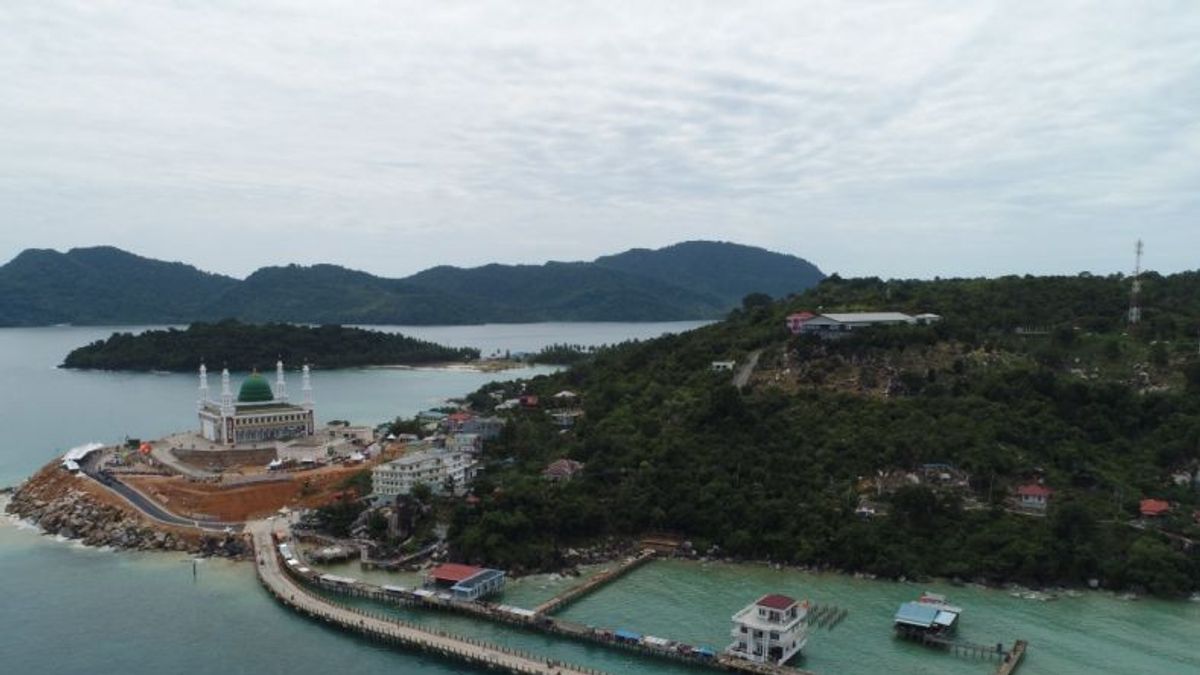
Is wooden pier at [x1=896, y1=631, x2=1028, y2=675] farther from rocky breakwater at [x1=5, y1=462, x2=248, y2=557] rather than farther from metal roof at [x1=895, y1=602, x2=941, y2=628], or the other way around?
rocky breakwater at [x1=5, y1=462, x2=248, y2=557]

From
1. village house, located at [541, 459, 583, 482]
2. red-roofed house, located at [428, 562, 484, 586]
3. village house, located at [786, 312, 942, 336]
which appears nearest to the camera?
red-roofed house, located at [428, 562, 484, 586]

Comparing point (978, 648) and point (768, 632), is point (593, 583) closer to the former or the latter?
point (768, 632)

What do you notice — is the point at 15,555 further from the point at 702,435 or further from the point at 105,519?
the point at 702,435

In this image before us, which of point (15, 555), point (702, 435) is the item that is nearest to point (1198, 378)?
point (702, 435)

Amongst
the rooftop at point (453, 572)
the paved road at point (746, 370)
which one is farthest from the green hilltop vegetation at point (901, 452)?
the rooftop at point (453, 572)

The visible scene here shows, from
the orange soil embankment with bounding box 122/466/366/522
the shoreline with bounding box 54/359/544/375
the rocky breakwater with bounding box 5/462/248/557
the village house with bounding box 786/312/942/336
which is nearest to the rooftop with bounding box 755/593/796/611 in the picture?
the rocky breakwater with bounding box 5/462/248/557

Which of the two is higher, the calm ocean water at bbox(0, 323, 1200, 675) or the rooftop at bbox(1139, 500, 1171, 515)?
the rooftop at bbox(1139, 500, 1171, 515)

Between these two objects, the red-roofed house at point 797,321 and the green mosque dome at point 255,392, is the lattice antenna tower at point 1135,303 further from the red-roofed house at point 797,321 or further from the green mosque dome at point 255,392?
the green mosque dome at point 255,392
